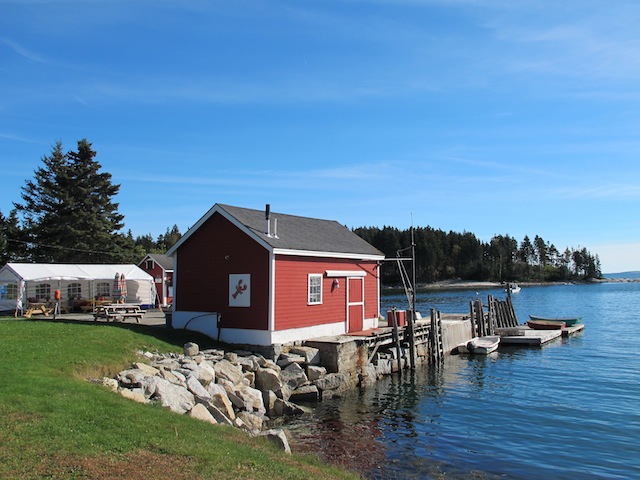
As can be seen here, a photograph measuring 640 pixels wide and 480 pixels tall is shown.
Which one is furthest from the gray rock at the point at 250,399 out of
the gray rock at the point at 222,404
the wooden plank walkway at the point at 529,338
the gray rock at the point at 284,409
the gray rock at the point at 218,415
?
the wooden plank walkway at the point at 529,338

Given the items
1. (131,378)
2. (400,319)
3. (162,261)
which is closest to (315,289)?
(400,319)

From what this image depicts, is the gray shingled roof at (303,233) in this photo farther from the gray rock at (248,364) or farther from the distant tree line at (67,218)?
A: the distant tree line at (67,218)

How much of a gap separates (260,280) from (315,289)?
297cm

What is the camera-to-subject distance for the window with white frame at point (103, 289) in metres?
37.1

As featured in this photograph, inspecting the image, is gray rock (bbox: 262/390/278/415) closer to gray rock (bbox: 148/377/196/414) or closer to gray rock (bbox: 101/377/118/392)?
gray rock (bbox: 148/377/196/414)

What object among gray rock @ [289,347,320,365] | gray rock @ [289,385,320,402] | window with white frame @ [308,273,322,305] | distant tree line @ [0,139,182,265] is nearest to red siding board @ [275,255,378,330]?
window with white frame @ [308,273,322,305]

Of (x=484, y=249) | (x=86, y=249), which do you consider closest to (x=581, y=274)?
(x=484, y=249)

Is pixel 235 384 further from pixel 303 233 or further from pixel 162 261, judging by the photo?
pixel 162 261

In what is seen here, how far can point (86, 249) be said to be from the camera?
5478cm

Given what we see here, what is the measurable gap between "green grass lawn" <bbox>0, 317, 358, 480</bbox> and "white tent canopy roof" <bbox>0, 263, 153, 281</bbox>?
19.5 meters

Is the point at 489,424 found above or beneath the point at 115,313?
beneath

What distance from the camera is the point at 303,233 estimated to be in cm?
2381

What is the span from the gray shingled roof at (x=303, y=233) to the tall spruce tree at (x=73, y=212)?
36.2 meters

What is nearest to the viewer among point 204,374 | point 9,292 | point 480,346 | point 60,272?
point 204,374
